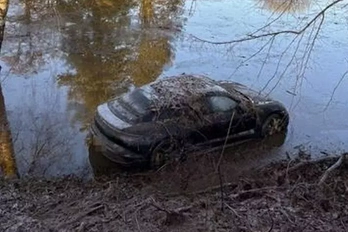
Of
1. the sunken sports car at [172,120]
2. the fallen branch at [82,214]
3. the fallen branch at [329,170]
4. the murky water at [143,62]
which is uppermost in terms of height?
the fallen branch at [329,170]

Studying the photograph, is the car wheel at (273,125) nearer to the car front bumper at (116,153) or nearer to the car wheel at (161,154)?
the car wheel at (161,154)

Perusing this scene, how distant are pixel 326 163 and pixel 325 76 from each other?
7482 millimetres

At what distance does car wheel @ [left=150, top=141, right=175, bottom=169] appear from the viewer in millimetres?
10023

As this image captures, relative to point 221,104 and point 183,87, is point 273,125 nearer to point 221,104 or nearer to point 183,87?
point 221,104

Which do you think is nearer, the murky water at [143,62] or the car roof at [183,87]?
the car roof at [183,87]

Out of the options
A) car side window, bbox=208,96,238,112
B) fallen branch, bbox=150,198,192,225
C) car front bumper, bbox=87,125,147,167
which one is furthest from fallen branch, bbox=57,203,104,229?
car side window, bbox=208,96,238,112

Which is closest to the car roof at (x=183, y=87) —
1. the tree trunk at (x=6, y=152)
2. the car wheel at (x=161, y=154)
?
the car wheel at (x=161, y=154)

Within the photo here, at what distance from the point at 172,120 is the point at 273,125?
9.14 feet

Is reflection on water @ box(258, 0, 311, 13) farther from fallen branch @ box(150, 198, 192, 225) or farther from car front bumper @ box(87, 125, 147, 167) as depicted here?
fallen branch @ box(150, 198, 192, 225)

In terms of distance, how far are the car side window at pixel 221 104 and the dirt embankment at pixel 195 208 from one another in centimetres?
263

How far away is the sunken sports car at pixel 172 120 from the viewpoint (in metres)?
9.96

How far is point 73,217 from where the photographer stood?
661 centimetres

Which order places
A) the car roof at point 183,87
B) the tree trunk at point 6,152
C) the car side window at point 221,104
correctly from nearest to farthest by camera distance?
the tree trunk at point 6,152
the car roof at point 183,87
the car side window at point 221,104

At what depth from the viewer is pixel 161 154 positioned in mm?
10102
